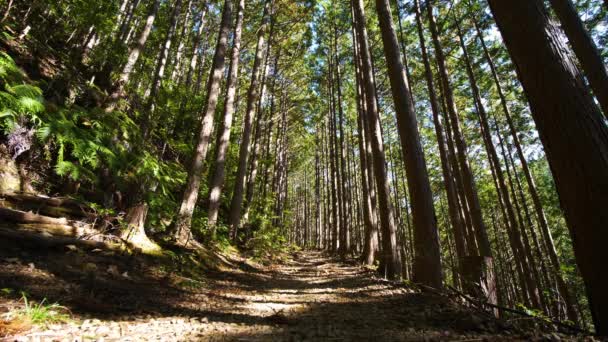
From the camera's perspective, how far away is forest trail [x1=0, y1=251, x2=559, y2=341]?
8.79ft

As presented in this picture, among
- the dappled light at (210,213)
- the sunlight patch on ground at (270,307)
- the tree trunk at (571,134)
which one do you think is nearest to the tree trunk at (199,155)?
the dappled light at (210,213)

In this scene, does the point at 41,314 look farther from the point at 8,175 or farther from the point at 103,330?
the point at 8,175

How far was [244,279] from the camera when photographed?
22.1 ft

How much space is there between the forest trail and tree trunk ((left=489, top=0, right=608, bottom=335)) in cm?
86

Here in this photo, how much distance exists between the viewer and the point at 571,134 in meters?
2.05

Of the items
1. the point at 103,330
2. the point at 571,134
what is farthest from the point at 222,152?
the point at 571,134

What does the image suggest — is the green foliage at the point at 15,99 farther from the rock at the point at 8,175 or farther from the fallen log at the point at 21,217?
the fallen log at the point at 21,217


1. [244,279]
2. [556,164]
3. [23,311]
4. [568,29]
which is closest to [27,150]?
[23,311]

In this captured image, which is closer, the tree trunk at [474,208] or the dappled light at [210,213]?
the dappled light at [210,213]

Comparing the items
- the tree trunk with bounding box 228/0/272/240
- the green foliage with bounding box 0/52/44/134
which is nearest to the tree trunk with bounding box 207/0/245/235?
the tree trunk with bounding box 228/0/272/240

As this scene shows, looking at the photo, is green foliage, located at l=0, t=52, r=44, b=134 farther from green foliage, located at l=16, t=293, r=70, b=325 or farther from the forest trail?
green foliage, located at l=16, t=293, r=70, b=325

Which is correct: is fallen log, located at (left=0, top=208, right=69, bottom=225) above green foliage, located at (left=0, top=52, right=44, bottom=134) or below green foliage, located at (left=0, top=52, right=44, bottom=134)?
below

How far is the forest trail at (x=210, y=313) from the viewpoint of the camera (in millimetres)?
2678

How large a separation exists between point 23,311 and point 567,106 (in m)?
4.34
